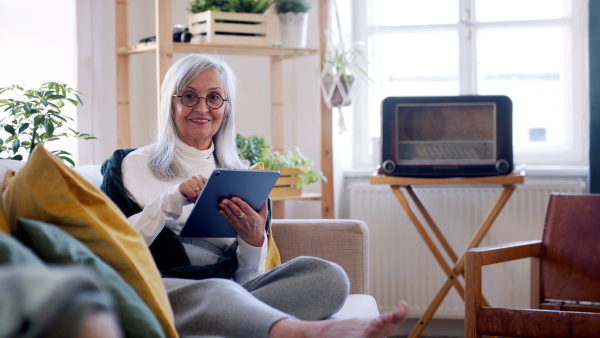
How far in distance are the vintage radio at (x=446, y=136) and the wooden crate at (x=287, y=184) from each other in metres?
0.36

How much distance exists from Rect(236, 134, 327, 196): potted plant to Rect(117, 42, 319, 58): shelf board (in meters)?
0.34

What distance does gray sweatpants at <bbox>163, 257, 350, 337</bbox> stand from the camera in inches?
55.7

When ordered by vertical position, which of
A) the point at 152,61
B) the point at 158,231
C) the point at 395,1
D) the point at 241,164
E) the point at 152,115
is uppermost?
the point at 395,1

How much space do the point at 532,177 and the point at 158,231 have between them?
2134 millimetres

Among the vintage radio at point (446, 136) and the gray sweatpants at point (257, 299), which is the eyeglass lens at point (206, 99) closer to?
the gray sweatpants at point (257, 299)

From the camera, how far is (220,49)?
9.44ft

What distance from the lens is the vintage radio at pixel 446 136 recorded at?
276cm

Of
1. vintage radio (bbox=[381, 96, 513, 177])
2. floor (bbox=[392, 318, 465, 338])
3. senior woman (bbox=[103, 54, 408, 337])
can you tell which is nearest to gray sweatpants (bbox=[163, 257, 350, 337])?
senior woman (bbox=[103, 54, 408, 337])

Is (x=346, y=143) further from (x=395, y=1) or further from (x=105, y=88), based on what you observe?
(x=105, y=88)

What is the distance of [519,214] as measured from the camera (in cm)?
330

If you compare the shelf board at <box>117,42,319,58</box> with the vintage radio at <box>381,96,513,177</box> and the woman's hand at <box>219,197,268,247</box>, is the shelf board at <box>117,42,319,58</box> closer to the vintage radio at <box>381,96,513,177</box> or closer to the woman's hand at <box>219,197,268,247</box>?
the vintage radio at <box>381,96,513,177</box>

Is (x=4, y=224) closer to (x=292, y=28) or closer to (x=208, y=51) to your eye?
(x=208, y=51)

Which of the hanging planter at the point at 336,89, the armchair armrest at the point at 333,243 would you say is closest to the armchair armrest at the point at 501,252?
the armchair armrest at the point at 333,243

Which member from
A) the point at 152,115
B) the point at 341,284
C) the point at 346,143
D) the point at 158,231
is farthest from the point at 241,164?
the point at 346,143
